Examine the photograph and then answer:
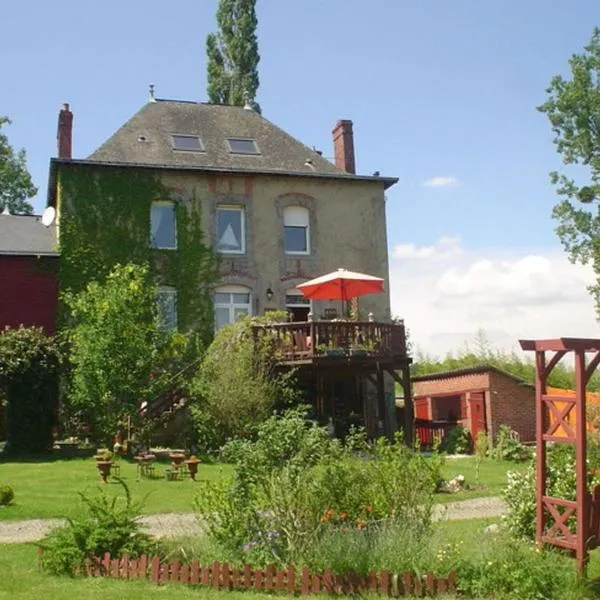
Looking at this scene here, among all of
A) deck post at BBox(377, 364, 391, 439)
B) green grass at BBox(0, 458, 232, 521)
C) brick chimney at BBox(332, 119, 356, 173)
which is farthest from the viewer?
brick chimney at BBox(332, 119, 356, 173)

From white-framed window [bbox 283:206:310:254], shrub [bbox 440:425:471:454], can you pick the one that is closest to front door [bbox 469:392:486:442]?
shrub [bbox 440:425:471:454]

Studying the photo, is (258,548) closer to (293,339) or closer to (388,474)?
(388,474)

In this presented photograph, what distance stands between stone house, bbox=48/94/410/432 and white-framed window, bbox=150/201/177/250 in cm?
3

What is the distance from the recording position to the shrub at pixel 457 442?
77.8 ft

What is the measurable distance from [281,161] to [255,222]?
2.42 m

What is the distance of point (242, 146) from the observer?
92.7ft

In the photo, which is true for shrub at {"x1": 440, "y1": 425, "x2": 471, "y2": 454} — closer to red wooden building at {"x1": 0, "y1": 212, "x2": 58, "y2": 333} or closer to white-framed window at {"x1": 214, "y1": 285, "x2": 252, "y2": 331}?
white-framed window at {"x1": 214, "y1": 285, "x2": 252, "y2": 331}

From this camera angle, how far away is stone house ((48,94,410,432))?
25.7 meters

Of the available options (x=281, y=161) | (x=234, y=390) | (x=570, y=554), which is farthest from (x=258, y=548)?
(x=281, y=161)

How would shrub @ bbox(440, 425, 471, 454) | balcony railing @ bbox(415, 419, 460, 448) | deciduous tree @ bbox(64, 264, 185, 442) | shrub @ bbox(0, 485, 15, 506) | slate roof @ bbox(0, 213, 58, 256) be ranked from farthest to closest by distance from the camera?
balcony railing @ bbox(415, 419, 460, 448) → slate roof @ bbox(0, 213, 58, 256) → shrub @ bbox(440, 425, 471, 454) → deciduous tree @ bbox(64, 264, 185, 442) → shrub @ bbox(0, 485, 15, 506)

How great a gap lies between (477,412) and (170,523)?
611 inches

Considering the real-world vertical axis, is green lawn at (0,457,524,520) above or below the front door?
below

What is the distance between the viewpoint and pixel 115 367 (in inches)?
820

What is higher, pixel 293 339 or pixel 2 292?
pixel 2 292
